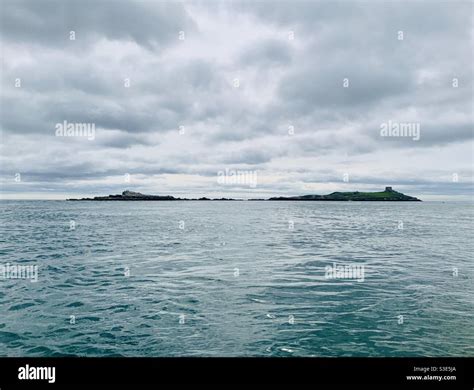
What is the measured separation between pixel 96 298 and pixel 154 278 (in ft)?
16.0


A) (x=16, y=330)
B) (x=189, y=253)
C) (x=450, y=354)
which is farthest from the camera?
(x=189, y=253)

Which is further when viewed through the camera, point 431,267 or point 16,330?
point 431,267

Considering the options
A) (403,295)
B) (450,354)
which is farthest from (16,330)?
(403,295)

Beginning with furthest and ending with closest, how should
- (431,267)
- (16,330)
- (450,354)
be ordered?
(431,267)
(16,330)
(450,354)

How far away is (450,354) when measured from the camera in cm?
1177

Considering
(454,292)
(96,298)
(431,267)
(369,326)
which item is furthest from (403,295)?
(96,298)
